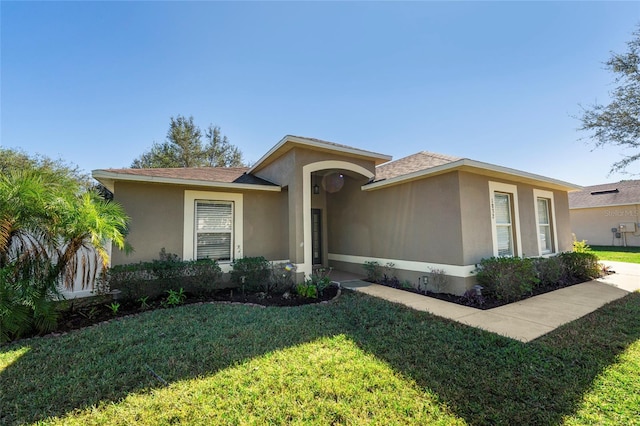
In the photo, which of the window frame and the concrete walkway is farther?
the window frame

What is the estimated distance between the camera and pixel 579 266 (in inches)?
339

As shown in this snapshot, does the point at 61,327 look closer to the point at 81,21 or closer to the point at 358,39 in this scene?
the point at 81,21

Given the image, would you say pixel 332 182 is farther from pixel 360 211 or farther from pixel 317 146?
pixel 317 146

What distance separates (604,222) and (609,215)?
61cm

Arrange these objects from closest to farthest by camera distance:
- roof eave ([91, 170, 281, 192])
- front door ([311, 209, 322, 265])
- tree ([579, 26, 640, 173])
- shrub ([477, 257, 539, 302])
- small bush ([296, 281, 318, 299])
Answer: shrub ([477, 257, 539, 302]), roof eave ([91, 170, 281, 192]), small bush ([296, 281, 318, 299]), front door ([311, 209, 322, 265]), tree ([579, 26, 640, 173])

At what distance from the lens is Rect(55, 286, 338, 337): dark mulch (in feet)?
16.8

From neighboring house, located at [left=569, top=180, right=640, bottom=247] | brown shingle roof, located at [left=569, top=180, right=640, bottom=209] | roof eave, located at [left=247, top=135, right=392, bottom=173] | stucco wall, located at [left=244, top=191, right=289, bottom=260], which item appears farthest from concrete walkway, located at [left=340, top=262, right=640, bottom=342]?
brown shingle roof, located at [left=569, top=180, right=640, bottom=209]

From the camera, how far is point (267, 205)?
8.57 metres

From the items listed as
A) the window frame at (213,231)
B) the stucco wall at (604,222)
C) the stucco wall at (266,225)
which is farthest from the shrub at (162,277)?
the stucco wall at (604,222)

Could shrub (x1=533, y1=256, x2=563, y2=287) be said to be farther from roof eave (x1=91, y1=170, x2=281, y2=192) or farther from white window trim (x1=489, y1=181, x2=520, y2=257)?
roof eave (x1=91, y1=170, x2=281, y2=192)

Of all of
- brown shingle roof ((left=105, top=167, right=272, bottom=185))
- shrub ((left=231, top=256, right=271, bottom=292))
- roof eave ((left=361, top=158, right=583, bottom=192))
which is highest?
brown shingle roof ((left=105, top=167, right=272, bottom=185))

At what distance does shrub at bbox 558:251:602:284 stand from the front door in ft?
27.1

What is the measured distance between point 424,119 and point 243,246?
9727mm

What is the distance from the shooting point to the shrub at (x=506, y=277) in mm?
6148
